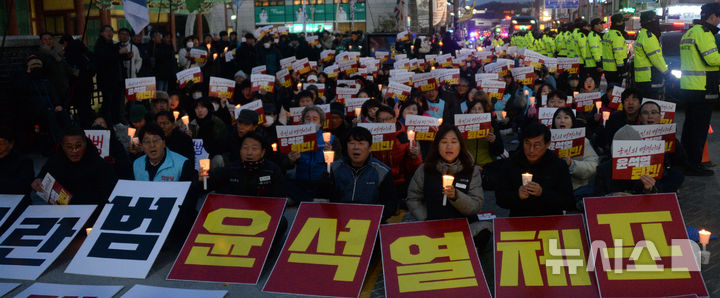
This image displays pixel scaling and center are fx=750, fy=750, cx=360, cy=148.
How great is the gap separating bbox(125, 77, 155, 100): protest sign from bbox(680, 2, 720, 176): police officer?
25.6ft

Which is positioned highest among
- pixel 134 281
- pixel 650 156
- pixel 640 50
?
pixel 640 50

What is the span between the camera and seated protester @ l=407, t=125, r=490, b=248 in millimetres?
6137

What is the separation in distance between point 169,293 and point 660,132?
4834mm

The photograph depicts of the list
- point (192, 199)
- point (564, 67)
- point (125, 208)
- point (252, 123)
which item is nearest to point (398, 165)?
point (252, 123)

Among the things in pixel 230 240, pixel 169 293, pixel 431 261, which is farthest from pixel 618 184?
pixel 169 293

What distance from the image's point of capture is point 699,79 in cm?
948

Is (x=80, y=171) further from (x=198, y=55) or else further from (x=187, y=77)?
(x=198, y=55)

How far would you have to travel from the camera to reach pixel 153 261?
6113 mm

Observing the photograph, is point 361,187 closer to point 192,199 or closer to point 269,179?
point 269,179

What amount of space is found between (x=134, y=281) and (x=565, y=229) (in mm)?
3423

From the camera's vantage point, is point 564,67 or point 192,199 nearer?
point 192,199

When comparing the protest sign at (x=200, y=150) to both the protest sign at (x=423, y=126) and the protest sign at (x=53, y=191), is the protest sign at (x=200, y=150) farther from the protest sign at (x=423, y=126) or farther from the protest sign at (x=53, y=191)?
the protest sign at (x=53, y=191)

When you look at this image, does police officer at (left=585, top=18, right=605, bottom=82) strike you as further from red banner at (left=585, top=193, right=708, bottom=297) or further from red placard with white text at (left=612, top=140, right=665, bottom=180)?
red banner at (left=585, top=193, right=708, bottom=297)

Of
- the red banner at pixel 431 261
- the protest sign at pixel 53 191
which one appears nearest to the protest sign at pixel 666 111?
the red banner at pixel 431 261
